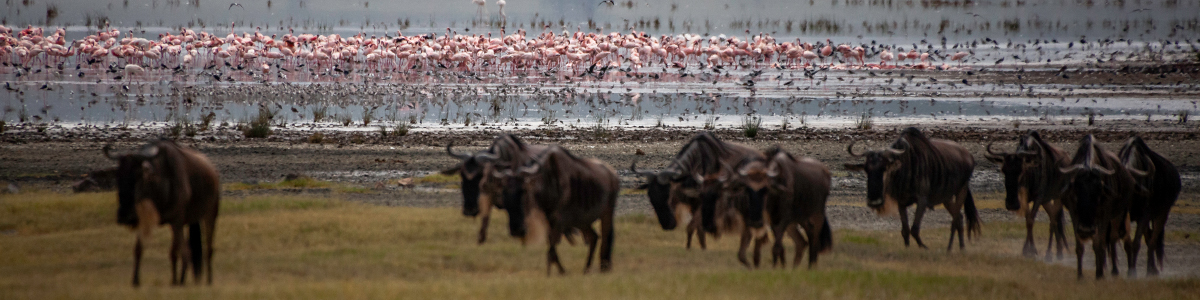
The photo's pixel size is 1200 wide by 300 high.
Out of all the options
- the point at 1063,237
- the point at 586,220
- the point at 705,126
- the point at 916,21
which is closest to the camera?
the point at 586,220

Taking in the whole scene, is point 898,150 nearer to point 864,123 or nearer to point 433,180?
point 433,180

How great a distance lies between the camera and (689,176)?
852 centimetres

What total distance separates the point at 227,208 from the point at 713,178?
18.3 feet

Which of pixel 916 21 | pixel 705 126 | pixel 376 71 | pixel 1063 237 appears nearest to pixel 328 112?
pixel 705 126

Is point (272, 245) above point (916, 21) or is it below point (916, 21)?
below

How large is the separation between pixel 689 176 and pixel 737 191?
0.74m

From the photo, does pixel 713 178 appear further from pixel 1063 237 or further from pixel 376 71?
pixel 376 71

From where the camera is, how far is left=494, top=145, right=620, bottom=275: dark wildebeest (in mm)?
7180

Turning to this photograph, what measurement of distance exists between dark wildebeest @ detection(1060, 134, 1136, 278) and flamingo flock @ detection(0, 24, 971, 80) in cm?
2913

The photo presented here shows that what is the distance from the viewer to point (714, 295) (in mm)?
7055

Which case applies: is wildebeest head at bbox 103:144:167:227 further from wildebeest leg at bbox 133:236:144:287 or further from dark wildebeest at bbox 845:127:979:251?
dark wildebeest at bbox 845:127:979:251

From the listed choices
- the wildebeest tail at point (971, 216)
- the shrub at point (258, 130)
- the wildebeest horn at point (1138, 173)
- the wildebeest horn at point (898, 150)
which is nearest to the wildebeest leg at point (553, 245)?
the wildebeest horn at point (898, 150)

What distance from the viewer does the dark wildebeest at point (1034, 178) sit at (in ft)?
33.1

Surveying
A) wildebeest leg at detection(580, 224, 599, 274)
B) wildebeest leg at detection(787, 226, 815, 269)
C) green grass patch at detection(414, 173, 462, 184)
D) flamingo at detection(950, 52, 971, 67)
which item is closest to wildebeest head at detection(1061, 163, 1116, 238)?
wildebeest leg at detection(787, 226, 815, 269)
